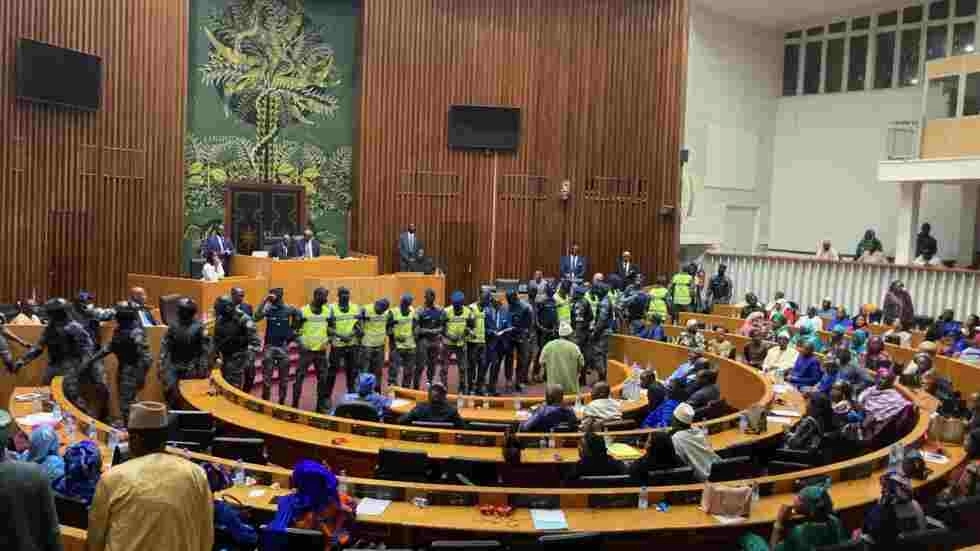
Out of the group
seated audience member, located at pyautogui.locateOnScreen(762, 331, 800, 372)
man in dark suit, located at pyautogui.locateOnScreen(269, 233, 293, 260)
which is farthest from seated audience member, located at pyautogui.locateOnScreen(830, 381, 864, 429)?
man in dark suit, located at pyautogui.locateOnScreen(269, 233, 293, 260)

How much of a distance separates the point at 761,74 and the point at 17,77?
1759 centimetres

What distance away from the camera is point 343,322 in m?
10.6

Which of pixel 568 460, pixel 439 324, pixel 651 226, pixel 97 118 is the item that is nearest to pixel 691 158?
pixel 651 226

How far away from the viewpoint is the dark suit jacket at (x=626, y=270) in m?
17.3

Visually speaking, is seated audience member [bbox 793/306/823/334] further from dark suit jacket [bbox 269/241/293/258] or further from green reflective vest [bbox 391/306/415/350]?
dark suit jacket [bbox 269/241/293/258]

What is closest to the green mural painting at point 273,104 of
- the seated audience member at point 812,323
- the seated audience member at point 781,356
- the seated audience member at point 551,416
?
the seated audience member at point 812,323

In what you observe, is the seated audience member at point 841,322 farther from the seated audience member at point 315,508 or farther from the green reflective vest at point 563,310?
the seated audience member at point 315,508

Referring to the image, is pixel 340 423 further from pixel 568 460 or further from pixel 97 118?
pixel 97 118

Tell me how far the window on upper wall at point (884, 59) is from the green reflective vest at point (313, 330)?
54.6 ft

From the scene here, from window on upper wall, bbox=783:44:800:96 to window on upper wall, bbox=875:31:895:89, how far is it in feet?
7.16

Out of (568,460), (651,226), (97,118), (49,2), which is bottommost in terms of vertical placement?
(568,460)

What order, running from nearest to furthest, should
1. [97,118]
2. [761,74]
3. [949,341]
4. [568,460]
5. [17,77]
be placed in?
1. [568,460]
2. [949,341]
3. [17,77]
4. [97,118]
5. [761,74]

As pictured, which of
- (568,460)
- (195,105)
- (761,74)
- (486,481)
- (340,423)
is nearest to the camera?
(486,481)

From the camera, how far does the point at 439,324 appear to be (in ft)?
37.8
